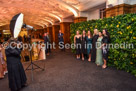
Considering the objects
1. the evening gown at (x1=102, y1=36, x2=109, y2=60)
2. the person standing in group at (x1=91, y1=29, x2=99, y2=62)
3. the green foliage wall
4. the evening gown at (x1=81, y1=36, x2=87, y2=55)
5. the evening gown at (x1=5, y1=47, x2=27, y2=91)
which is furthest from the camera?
the evening gown at (x1=81, y1=36, x2=87, y2=55)

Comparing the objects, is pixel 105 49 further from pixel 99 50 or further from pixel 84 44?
pixel 84 44

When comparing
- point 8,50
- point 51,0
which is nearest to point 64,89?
point 8,50

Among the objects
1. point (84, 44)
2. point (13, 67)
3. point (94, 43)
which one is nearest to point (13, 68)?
point (13, 67)

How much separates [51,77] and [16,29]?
2.06 metres

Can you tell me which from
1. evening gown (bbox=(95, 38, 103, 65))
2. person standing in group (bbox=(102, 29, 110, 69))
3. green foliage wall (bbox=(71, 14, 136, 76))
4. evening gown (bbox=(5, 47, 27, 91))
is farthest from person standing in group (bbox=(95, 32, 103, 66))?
evening gown (bbox=(5, 47, 27, 91))

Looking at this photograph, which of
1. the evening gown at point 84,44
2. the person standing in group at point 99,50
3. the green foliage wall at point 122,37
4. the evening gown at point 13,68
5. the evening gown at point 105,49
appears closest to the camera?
the evening gown at point 13,68

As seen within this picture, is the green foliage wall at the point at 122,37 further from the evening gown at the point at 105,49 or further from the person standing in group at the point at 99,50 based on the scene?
the person standing in group at the point at 99,50

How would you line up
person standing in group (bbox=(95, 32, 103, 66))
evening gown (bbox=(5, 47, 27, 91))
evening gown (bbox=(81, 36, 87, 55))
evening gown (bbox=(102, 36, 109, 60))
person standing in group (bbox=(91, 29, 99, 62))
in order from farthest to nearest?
evening gown (bbox=(81, 36, 87, 55)) < person standing in group (bbox=(91, 29, 99, 62)) < person standing in group (bbox=(95, 32, 103, 66)) < evening gown (bbox=(102, 36, 109, 60)) < evening gown (bbox=(5, 47, 27, 91))

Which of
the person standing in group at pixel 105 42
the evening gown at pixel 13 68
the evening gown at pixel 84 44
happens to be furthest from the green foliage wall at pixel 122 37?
the evening gown at pixel 13 68

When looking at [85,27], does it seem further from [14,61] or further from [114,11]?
[14,61]

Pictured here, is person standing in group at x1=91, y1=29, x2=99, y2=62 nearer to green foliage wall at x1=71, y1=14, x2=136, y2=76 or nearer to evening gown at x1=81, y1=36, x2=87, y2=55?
green foliage wall at x1=71, y1=14, x2=136, y2=76

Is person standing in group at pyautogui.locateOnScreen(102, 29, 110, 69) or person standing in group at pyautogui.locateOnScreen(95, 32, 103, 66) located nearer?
person standing in group at pyautogui.locateOnScreen(102, 29, 110, 69)

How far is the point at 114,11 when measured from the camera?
512cm

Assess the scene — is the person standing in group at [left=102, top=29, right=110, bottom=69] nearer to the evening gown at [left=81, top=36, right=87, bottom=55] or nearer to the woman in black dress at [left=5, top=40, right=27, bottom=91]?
the evening gown at [left=81, top=36, right=87, bottom=55]
